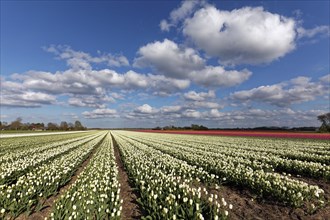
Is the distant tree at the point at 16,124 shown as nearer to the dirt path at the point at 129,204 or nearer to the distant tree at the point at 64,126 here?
the distant tree at the point at 64,126

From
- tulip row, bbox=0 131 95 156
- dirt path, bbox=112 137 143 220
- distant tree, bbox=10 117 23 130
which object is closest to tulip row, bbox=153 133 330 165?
dirt path, bbox=112 137 143 220

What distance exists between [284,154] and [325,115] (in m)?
96.1

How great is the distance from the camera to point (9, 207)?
7438 millimetres

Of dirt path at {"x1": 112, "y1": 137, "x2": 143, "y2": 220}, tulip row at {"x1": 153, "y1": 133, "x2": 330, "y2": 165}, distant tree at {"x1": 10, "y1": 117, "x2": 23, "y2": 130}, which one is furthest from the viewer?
distant tree at {"x1": 10, "y1": 117, "x2": 23, "y2": 130}

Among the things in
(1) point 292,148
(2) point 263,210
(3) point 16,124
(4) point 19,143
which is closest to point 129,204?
(2) point 263,210

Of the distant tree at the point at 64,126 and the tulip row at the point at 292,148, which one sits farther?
the distant tree at the point at 64,126

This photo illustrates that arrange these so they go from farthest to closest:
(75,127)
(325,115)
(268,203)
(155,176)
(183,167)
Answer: (75,127)
(325,115)
(183,167)
(155,176)
(268,203)

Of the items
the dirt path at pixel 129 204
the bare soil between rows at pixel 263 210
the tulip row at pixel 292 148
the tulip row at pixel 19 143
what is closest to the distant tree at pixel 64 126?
the tulip row at pixel 19 143

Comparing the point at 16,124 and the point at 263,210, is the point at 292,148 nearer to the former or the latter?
the point at 263,210

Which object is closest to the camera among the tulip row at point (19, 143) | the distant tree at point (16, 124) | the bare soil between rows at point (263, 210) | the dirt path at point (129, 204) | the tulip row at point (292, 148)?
the bare soil between rows at point (263, 210)

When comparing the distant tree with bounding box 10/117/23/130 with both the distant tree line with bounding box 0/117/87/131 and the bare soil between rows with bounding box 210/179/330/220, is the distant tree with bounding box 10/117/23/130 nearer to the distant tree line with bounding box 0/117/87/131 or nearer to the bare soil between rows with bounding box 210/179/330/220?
the distant tree line with bounding box 0/117/87/131

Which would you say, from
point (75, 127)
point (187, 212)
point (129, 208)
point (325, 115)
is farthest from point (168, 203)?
point (75, 127)

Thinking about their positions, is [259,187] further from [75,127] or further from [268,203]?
[75,127]

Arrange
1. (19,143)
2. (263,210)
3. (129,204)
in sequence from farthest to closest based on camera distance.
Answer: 1. (19,143)
2. (129,204)
3. (263,210)
